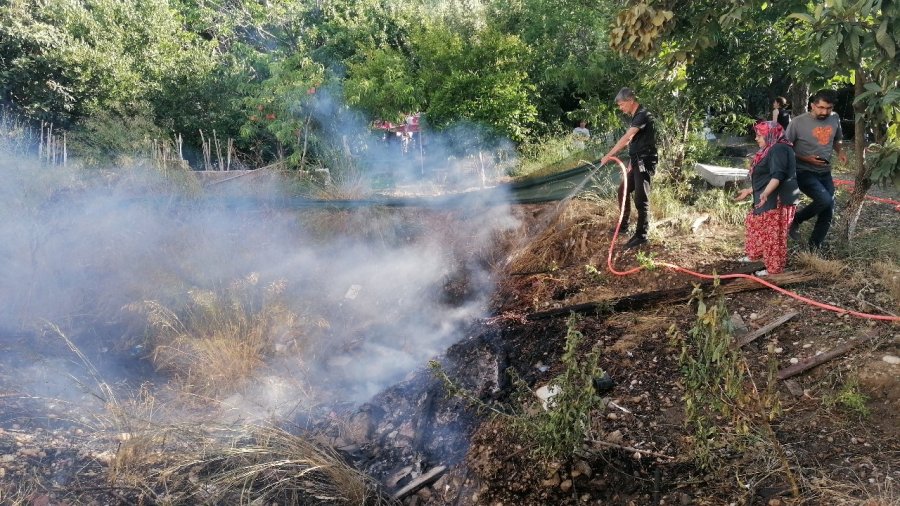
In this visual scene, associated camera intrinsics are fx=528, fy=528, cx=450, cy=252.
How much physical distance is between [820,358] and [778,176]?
1.39 metres

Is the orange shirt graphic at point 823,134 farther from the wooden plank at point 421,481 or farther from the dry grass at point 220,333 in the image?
the dry grass at point 220,333

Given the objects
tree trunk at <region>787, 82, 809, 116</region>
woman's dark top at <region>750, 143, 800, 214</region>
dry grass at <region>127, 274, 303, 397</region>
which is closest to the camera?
woman's dark top at <region>750, 143, 800, 214</region>

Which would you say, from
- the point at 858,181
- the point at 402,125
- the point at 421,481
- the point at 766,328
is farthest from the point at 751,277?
the point at 402,125

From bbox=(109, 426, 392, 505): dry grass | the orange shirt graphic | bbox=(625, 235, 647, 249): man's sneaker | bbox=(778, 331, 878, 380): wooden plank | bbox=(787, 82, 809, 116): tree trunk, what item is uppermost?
bbox=(787, 82, 809, 116): tree trunk

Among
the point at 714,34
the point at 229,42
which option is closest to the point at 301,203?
the point at 714,34

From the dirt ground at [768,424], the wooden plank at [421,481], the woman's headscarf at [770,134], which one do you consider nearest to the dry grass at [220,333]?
the wooden plank at [421,481]

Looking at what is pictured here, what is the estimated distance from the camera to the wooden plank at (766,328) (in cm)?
361

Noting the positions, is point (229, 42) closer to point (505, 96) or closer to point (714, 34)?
point (505, 96)

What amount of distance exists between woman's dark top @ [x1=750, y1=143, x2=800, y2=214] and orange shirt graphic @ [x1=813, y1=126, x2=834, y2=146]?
31 centimetres

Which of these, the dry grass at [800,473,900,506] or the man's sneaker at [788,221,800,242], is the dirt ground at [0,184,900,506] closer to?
the dry grass at [800,473,900,506]

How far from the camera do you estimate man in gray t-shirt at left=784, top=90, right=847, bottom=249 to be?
4168 mm

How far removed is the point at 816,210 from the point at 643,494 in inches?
123

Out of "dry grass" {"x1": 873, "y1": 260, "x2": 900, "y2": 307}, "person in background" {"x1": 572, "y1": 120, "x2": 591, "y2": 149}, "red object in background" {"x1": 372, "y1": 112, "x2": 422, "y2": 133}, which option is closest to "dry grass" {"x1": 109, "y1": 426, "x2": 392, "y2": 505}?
"dry grass" {"x1": 873, "y1": 260, "x2": 900, "y2": 307}

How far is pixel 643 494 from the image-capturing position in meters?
2.57
